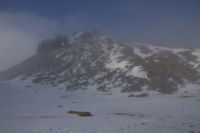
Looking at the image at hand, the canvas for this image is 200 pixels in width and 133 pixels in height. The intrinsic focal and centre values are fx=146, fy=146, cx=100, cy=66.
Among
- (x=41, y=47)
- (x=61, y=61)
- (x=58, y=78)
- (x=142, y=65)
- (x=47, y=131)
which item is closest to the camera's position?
(x=47, y=131)

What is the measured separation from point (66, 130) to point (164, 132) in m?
7.36

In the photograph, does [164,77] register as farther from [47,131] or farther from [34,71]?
[34,71]

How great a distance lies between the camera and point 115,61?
2805 inches

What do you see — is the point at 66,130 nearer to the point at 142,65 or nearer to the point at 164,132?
the point at 164,132

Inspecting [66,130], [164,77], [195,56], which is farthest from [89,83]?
[195,56]

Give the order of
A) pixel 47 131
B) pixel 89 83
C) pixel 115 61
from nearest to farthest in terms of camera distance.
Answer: pixel 47 131 → pixel 89 83 → pixel 115 61

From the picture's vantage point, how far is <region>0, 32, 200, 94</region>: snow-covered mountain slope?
48469 millimetres

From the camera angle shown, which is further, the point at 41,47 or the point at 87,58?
the point at 41,47

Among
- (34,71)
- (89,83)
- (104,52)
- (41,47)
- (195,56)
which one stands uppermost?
(41,47)

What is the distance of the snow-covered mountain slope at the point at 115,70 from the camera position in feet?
159

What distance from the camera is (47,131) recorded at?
11.3 metres

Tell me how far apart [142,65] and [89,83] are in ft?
76.3

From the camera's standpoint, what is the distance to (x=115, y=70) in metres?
61.8

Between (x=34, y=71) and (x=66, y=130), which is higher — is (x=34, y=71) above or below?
above
